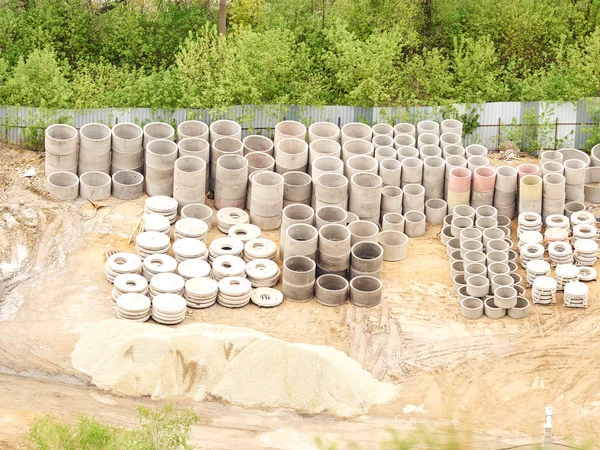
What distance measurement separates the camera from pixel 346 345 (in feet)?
140

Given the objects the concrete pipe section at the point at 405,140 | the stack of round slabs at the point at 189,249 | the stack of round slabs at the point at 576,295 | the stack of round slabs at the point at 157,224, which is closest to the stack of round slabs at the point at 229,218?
the stack of round slabs at the point at 157,224

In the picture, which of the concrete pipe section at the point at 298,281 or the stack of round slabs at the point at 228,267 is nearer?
the concrete pipe section at the point at 298,281

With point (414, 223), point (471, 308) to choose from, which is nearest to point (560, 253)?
point (471, 308)

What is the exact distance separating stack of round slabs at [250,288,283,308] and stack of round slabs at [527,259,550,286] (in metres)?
8.50

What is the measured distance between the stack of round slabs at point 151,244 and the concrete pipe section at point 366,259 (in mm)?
6401

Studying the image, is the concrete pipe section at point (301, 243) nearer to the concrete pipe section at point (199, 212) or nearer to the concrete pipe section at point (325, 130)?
the concrete pipe section at point (199, 212)

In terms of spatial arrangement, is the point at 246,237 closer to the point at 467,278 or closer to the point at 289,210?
the point at 289,210

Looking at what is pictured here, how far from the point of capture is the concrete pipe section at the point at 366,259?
45.2 meters

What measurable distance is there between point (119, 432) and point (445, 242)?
53.8 feet

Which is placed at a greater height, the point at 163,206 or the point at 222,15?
the point at 222,15

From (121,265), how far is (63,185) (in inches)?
249

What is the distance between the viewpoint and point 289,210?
4747 cm

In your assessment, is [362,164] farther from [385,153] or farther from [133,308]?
[133,308]

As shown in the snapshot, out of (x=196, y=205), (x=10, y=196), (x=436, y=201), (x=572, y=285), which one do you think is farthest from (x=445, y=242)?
(x=10, y=196)
